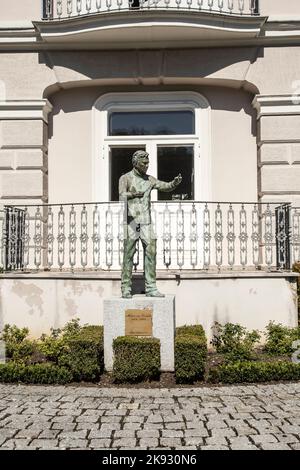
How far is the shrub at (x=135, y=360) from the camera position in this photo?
6863 mm

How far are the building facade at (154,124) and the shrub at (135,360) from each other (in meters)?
3.20

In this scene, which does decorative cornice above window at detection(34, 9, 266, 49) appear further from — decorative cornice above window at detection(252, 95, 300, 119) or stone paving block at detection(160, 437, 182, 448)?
stone paving block at detection(160, 437, 182, 448)

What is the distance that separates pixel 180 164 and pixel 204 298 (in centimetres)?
386

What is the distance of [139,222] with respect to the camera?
25.4ft

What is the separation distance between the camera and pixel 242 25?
10.8 m

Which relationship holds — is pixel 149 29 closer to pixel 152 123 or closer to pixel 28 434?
pixel 152 123

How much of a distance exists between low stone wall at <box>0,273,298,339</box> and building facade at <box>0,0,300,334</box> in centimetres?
70

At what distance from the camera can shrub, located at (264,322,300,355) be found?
8425 millimetres

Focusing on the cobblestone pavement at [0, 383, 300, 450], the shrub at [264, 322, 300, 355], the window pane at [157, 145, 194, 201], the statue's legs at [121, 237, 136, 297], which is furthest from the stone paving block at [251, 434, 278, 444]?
the window pane at [157, 145, 194, 201]

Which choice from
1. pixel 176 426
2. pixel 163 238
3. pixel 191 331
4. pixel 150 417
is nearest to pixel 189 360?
pixel 191 331

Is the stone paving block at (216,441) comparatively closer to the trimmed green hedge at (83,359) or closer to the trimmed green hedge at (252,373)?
the trimmed green hedge at (252,373)
